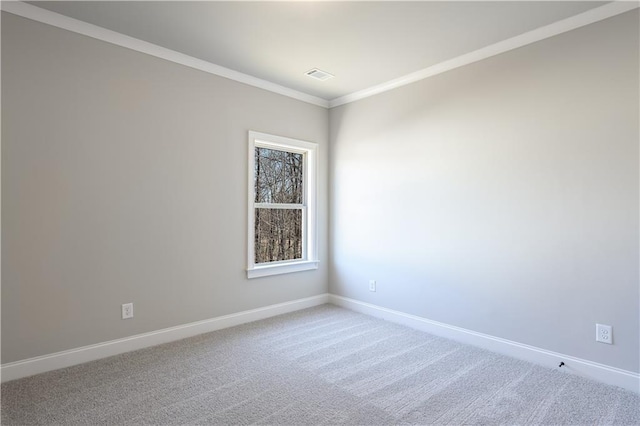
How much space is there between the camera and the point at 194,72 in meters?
3.36

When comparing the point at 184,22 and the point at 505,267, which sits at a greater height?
the point at 184,22

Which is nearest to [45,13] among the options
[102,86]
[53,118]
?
[102,86]

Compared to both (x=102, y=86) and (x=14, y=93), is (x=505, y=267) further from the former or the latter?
(x=14, y=93)

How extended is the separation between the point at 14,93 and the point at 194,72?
1383mm

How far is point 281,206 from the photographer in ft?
13.6

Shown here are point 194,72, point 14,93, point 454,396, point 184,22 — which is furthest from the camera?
point 194,72

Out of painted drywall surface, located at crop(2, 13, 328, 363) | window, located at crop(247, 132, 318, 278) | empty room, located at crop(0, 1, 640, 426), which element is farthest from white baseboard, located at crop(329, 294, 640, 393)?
painted drywall surface, located at crop(2, 13, 328, 363)

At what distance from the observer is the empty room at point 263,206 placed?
237cm

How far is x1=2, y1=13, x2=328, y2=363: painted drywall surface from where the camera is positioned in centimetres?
249

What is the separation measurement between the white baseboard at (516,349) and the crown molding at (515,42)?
95.2 inches

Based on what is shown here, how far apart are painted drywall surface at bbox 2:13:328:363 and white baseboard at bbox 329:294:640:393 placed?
1.50 metres

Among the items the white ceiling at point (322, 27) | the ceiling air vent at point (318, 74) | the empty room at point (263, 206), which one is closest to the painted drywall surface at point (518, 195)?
the empty room at point (263, 206)

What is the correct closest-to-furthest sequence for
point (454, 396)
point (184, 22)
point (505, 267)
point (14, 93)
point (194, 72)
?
point (454, 396) → point (14, 93) → point (184, 22) → point (505, 267) → point (194, 72)

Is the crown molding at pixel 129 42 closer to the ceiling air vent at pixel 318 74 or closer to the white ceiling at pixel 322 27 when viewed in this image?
the white ceiling at pixel 322 27
